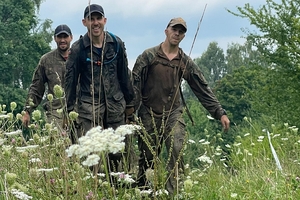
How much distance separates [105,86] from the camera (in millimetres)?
6422

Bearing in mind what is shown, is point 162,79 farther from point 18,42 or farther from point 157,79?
point 18,42

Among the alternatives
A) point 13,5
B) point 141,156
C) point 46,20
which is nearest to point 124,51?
point 141,156

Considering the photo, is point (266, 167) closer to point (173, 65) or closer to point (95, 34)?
point (173, 65)

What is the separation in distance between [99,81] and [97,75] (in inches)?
2.6

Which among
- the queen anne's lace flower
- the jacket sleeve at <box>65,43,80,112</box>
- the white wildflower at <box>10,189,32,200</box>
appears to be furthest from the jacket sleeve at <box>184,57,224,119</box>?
the queen anne's lace flower

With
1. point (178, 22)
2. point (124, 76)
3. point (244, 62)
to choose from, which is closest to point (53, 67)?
point (124, 76)

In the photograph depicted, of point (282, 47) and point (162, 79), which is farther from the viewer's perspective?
point (282, 47)

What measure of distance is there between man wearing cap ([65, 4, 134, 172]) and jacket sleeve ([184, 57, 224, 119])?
94cm

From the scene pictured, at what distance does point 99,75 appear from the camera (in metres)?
6.34

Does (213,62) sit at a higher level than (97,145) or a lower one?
higher

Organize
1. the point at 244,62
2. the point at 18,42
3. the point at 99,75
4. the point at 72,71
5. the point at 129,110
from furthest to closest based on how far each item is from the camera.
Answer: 1. the point at 244,62
2. the point at 18,42
3. the point at 129,110
4. the point at 99,75
5. the point at 72,71

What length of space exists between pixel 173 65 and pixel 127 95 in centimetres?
70

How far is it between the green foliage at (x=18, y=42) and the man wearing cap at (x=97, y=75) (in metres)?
34.4

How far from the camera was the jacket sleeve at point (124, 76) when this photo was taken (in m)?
6.45
